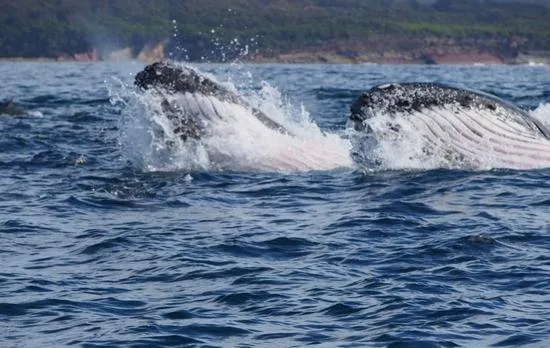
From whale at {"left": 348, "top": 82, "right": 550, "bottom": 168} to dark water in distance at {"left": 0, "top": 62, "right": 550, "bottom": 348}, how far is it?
1.70 ft

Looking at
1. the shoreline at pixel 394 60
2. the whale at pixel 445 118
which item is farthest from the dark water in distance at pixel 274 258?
the shoreline at pixel 394 60

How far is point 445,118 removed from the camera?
18.3 m

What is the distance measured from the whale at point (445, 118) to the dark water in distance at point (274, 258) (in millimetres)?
519

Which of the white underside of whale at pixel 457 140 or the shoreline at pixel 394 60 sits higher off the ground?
the white underside of whale at pixel 457 140

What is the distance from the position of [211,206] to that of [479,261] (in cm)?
462

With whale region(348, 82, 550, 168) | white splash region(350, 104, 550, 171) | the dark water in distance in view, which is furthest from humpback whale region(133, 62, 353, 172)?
whale region(348, 82, 550, 168)

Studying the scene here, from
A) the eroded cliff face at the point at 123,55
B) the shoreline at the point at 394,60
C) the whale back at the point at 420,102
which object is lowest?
the shoreline at the point at 394,60

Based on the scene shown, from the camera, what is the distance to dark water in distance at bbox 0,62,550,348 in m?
11.8

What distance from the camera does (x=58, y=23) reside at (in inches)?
7190

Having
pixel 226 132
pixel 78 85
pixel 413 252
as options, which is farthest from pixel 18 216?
pixel 78 85

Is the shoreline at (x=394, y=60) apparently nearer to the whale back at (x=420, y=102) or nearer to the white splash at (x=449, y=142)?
the white splash at (x=449, y=142)

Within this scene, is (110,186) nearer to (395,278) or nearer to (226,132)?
Result: (226,132)

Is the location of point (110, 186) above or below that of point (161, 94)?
below

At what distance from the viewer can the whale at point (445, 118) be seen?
59.6ft
